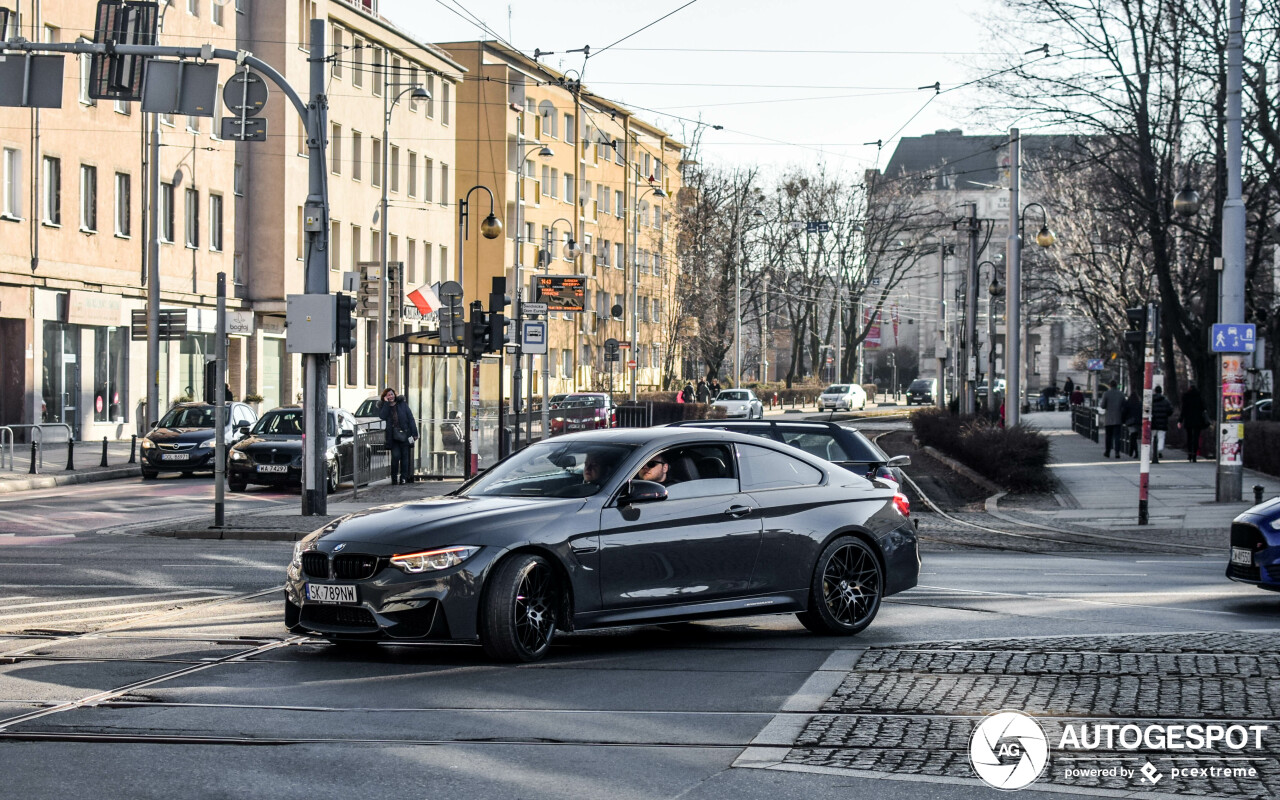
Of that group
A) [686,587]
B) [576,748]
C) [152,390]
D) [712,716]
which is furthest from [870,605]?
[152,390]

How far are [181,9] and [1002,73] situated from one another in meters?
26.7

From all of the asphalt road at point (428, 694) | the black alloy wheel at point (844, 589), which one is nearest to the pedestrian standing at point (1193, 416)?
the asphalt road at point (428, 694)

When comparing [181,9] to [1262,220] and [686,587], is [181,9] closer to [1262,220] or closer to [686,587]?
[1262,220]

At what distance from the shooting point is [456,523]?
353 inches

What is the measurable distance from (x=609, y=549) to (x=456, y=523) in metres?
0.95

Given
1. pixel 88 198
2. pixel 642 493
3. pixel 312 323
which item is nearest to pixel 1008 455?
pixel 312 323

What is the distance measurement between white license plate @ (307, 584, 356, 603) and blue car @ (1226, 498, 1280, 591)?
23.1 feet

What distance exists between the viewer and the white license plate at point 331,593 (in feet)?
29.3

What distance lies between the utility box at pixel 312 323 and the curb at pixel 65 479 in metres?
10.5

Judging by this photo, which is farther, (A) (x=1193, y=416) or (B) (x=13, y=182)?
(B) (x=13, y=182)

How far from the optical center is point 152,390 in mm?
40094

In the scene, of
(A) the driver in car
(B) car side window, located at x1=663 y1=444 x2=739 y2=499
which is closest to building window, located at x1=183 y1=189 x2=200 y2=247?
(B) car side window, located at x1=663 y1=444 x2=739 y2=499

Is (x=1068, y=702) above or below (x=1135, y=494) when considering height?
above

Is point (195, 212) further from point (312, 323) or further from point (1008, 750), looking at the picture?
point (1008, 750)
